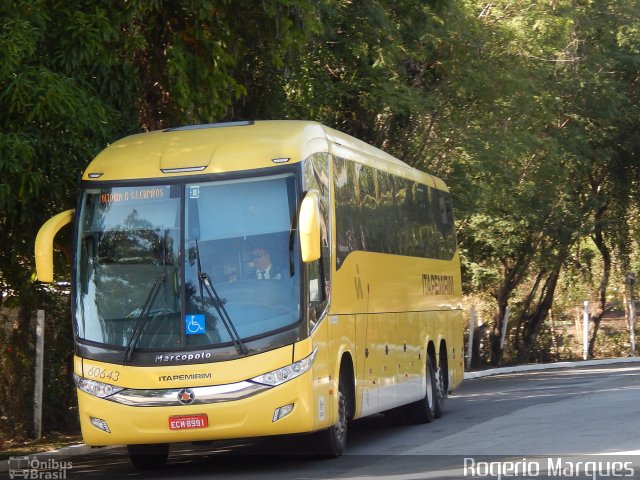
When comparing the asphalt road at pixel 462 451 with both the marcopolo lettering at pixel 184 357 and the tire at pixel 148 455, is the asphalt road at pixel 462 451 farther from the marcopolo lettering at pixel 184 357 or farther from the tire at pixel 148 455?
the marcopolo lettering at pixel 184 357

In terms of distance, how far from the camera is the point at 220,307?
12742 mm

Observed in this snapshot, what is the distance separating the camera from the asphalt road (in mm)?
12148

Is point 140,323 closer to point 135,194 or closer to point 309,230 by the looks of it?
point 135,194

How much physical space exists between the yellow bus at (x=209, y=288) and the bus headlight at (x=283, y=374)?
0.5 inches

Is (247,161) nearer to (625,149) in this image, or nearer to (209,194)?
(209,194)

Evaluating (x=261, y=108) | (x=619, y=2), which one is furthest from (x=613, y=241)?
(x=261, y=108)

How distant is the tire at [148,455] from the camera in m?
14.2

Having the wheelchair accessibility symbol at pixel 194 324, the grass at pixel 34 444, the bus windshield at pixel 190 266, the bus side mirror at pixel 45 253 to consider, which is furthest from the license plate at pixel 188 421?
the grass at pixel 34 444

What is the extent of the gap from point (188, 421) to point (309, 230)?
2.27m

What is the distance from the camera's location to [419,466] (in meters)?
12.8

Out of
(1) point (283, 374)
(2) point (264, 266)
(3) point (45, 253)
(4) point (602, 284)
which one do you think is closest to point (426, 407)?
(1) point (283, 374)

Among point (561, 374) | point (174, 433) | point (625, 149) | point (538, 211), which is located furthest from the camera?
point (625, 149)

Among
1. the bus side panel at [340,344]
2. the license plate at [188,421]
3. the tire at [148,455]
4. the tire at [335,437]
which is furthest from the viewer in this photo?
the tire at [148,455]

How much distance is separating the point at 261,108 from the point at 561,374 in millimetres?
12447
